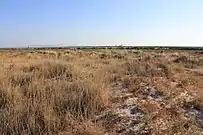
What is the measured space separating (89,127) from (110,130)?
501mm

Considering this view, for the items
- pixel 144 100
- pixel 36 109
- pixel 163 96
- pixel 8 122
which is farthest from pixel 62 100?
pixel 163 96

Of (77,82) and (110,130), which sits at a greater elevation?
(77,82)

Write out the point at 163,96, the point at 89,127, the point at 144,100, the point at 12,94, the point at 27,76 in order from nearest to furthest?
the point at 89,127
the point at 12,94
the point at 144,100
the point at 163,96
the point at 27,76

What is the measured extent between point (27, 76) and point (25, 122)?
4.02 m

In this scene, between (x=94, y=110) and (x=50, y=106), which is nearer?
(x=50, y=106)

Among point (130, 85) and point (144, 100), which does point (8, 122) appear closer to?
point (144, 100)

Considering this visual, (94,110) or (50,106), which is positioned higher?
(50,106)

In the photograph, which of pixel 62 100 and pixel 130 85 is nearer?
pixel 62 100

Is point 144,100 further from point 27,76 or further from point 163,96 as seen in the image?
point 27,76

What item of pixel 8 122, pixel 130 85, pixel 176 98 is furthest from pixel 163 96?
pixel 8 122

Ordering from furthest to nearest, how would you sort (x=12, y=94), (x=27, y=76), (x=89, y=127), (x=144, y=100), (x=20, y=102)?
(x=27, y=76)
(x=144, y=100)
(x=12, y=94)
(x=20, y=102)
(x=89, y=127)

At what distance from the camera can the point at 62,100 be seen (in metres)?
7.11

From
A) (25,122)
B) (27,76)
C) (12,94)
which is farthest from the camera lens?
(27,76)

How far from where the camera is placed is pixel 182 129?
6199 millimetres
